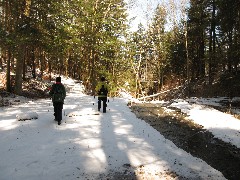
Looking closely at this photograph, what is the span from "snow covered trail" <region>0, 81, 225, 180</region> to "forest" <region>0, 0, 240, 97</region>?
894cm

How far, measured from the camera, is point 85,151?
860 cm

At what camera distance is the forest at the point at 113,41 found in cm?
2030

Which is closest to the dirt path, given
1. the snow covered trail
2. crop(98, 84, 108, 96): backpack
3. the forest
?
the snow covered trail

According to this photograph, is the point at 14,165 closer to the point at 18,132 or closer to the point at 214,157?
the point at 18,132

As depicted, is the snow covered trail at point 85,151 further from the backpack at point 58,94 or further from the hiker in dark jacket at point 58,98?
the backpack at point 58,94

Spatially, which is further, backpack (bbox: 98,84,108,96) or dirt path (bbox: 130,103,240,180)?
backpack (bbox: 98,84,108,96)

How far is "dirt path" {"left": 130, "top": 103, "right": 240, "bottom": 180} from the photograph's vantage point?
8.39 metres

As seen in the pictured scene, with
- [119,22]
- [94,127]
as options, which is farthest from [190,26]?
[94,127]

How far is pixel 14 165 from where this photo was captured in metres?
7.46

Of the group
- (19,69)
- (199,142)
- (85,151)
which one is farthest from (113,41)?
(85,151)

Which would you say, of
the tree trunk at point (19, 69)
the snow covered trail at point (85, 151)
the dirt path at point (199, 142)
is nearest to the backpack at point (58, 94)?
the snow covered trail at point (85, 151)

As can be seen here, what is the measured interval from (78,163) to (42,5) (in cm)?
1617

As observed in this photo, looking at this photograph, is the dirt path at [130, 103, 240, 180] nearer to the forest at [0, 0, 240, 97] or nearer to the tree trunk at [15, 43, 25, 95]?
the forest at [0, 0, 240, 97]

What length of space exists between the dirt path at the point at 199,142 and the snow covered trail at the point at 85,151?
449mm
